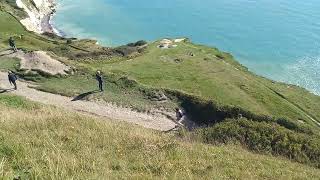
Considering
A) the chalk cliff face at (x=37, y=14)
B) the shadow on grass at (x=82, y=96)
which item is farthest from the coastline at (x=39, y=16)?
the shadow on grass at (x=82, y=96)

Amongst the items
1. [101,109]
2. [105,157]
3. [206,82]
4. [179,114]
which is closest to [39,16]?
[206,82]

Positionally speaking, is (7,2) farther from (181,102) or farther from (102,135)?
(102,135)

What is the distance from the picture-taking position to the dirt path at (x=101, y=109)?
45000 millimetres

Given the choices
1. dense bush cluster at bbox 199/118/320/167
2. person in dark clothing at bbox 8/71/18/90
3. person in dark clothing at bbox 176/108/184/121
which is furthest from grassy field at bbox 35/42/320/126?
dense bush cluster at bbox 199/118/320/167

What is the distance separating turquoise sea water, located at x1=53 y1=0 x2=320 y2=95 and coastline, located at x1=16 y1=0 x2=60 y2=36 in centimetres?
273

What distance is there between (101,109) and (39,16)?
85560 millimetres

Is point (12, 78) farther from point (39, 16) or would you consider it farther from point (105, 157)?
point (39, 16)

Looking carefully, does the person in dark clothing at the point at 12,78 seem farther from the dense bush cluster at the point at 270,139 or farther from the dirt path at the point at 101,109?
the dense bush cluster at the point at 270,139

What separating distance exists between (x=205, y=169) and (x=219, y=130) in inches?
682

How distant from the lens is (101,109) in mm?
46156

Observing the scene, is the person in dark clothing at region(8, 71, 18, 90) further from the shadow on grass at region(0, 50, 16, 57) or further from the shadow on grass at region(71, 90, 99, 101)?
the shadow on grass at region(0, 50, 16, 57)

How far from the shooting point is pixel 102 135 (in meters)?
17.3

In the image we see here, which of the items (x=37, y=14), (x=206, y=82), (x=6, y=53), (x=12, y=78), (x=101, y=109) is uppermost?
(x=12, y=78)

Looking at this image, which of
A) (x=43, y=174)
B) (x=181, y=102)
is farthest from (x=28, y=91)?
(x=43, y=174)
